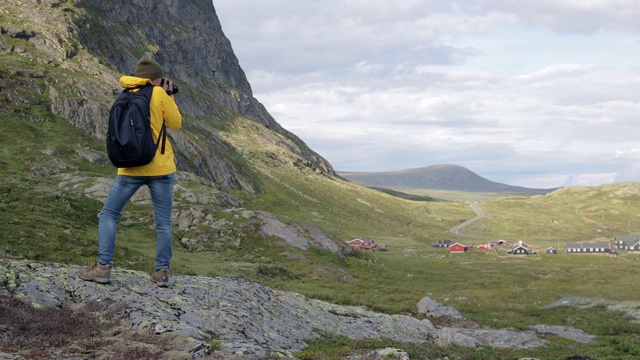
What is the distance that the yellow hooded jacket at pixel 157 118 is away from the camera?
476 inches

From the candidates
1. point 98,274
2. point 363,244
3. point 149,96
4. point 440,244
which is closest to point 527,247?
point 440,244

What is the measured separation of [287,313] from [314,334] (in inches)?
69.5

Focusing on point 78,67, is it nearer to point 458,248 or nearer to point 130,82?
point 458,248

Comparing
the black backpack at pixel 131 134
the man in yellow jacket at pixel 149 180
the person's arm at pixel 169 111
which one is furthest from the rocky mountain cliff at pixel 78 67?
the black backpack at pixel 131 134

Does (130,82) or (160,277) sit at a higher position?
(130,82)

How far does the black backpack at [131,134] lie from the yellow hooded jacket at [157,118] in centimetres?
21

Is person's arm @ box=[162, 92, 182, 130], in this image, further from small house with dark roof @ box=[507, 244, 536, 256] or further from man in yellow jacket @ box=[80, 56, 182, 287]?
small house with dark roof @ box=[507, 244, 536, 256]

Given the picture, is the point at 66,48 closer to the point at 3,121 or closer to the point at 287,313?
the point at 3,121

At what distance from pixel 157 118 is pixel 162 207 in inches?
97.6

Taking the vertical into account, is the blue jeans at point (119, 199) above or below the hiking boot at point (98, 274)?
above

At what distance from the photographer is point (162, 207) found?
12.8 m

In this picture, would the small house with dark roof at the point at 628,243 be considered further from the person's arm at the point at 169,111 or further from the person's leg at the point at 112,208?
the person's leg at the point at 112,208

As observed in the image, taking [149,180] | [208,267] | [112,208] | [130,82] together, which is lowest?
[208,267]

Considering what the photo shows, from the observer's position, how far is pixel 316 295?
109ft
